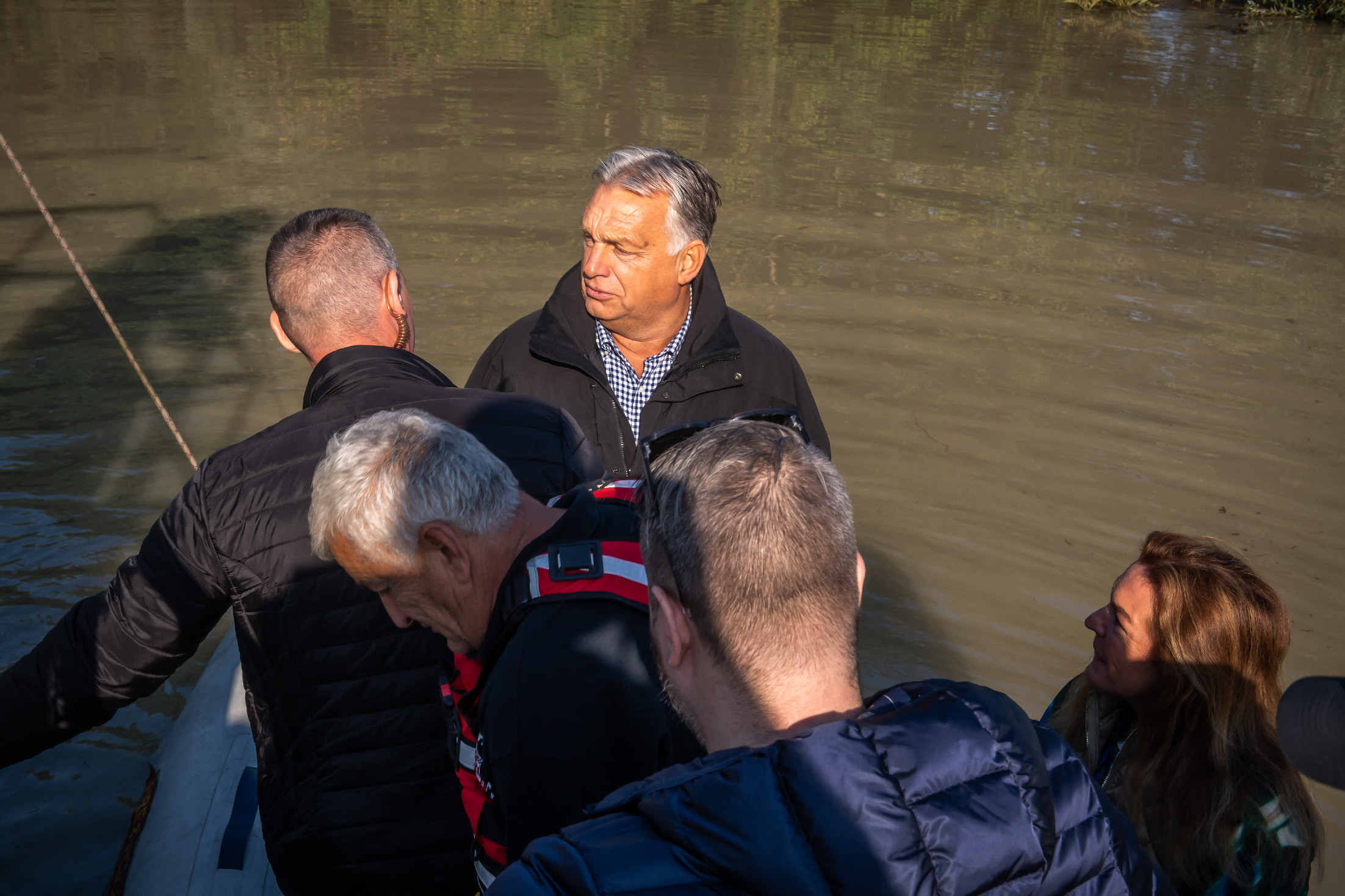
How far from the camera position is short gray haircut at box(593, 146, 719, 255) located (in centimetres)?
293

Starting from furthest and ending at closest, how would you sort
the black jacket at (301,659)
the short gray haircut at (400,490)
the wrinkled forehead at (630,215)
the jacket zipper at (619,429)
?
1. the jacket zipper at (619,429)
2. the wrinkled forehead at (630,215)
3. the black jacket at (301,659)
4. the short gray haircut at (400,490)

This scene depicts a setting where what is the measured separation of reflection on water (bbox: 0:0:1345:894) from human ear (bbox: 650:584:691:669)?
2.84 meters

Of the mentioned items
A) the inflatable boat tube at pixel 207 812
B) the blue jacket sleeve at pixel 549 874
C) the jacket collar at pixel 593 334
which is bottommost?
the inflatable boat tube at pixel 207 812

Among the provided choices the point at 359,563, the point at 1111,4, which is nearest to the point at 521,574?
the point at 359,563

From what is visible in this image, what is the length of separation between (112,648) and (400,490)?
848 millimetres

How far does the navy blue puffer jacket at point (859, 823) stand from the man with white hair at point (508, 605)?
39 cm

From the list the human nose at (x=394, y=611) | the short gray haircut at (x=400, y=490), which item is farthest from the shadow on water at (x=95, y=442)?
Result: the short gray haircut at (x=400, y=490)

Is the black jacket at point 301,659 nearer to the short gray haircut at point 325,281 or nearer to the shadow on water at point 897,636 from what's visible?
the short gray haircut at point 325,281

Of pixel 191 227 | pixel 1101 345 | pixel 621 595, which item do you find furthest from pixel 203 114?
pixel 621 595

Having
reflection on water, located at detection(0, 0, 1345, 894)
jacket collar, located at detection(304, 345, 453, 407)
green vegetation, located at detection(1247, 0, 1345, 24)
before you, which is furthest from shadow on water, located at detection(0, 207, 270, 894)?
green vegetation, located at detection(1247, 0, 1345, 24)

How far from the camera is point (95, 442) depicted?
526 cm

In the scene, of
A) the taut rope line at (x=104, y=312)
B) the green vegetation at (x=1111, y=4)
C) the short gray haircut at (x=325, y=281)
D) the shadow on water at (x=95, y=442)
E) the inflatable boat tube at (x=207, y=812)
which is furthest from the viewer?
the green vegetation at (x=1111, y=4)

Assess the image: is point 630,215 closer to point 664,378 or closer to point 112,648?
point 664,378

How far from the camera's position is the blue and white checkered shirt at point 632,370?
3.05 metres
